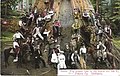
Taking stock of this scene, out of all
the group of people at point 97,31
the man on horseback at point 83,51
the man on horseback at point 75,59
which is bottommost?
the man on horseback at point 75,59

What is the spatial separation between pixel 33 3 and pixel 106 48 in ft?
2.55

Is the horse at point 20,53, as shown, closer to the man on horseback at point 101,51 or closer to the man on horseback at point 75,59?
the man on horseback at point 75,59

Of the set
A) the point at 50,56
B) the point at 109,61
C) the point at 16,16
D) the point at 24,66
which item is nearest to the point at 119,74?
the point at 109,61

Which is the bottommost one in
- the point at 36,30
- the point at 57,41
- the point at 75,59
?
the point at 75,59

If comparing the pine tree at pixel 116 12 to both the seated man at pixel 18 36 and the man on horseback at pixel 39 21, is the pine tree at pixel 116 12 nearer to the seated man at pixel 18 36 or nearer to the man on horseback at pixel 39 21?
the man on horseback at pixel 39 21

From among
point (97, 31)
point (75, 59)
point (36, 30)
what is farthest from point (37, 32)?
point (97, 31)

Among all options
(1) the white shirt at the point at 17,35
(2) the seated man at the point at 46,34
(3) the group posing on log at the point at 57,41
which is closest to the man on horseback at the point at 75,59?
(3) the group posing on log at the point at 57,41

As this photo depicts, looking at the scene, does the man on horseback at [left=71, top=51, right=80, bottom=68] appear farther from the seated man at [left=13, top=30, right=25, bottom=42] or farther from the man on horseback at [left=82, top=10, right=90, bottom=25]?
the seated man at [left=13, top=30, right=25, bottom=42]

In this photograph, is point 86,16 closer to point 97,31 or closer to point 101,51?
point 97,31

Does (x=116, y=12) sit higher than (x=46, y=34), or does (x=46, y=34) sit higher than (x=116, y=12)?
(x=116, y=12)

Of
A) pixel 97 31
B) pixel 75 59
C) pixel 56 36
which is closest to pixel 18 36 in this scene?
pixel 56 36

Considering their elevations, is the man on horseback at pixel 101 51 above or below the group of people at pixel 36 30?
below

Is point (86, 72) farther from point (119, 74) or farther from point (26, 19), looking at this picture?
point (26, 19)

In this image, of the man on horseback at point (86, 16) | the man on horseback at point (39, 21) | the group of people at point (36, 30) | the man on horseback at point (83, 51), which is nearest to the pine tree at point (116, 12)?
the man on horseback at point (86, 16)
